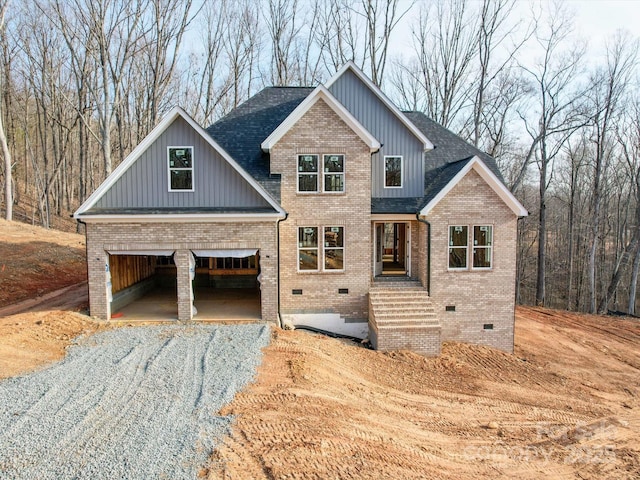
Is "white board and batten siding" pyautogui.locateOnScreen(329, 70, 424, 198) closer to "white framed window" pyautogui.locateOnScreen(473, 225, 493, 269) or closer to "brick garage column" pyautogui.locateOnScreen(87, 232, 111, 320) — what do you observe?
"white framed window" pyautogui.locateOnScreen(473, 225, 493, 269)

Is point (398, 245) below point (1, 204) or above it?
below

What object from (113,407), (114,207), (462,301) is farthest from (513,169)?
(113,407)

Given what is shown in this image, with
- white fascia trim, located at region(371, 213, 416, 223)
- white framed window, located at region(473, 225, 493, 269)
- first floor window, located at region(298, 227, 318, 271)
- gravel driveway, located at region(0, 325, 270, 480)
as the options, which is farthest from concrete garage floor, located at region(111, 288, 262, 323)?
white framed window, located at region(473, 225, 493, 269)

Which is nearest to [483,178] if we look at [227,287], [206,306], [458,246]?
[458,246]

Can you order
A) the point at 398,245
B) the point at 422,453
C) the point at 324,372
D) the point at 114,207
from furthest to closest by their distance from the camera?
the point at 398,245
the point at 114,207
the point at 324,372
the point at 422,453

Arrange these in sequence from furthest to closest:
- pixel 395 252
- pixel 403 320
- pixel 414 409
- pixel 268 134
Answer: pixel 395 252, pixel 268 134, pixel 403 320, pixel 414 409

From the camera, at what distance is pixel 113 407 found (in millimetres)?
7219

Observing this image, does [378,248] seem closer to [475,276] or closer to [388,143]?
[475,276]

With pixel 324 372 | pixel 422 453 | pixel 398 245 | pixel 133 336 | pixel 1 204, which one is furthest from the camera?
pixel 1 204

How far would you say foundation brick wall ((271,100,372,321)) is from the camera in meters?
13.8

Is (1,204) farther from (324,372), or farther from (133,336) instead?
(324,372)

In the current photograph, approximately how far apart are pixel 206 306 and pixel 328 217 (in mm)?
5406

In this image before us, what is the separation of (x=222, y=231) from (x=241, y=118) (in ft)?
18.9

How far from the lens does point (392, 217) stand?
1472 cm
